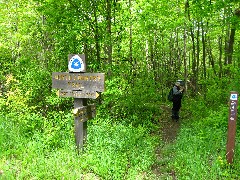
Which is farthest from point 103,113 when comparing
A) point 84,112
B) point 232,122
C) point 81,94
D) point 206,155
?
point 232,122

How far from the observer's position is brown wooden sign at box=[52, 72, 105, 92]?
648 centimetres

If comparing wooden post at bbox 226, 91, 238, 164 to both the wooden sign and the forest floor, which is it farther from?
the wooden sign

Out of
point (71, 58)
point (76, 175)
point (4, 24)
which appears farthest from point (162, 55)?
point (76, 175)

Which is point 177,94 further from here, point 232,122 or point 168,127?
point 232,122

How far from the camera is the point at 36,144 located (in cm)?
664

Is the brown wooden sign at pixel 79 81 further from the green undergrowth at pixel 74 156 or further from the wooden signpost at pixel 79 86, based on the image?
the green undergrowth at pixel 74 156

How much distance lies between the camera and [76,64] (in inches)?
261

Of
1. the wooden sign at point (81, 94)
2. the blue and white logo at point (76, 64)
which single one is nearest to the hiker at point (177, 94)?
the wooden sign at point (81, 94)

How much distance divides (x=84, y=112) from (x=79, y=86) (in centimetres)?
65

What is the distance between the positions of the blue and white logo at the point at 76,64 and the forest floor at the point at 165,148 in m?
2.93

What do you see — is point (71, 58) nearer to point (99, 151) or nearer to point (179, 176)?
point (99, 151)

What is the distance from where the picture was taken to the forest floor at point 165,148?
6004 millimetres

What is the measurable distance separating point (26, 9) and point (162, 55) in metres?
11.9

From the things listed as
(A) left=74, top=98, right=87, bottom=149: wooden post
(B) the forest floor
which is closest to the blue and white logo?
(A) left=74, top=98, right=87, bottom=149: wooden post
